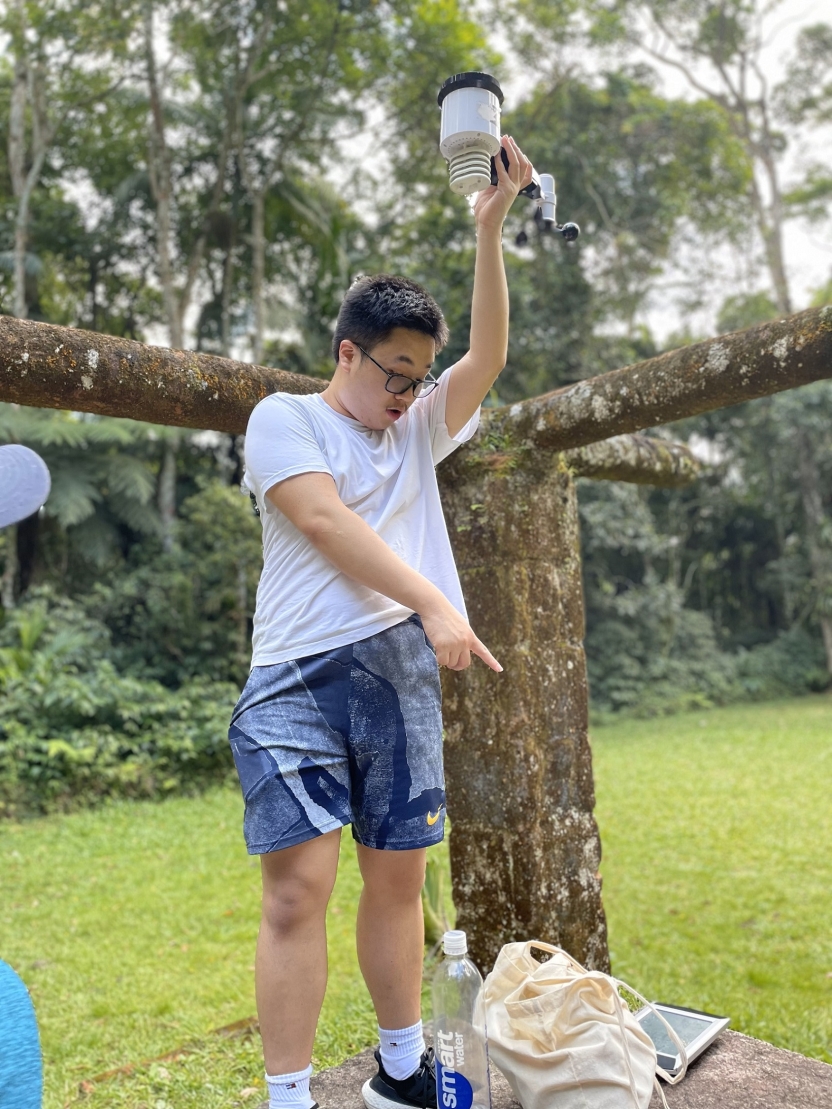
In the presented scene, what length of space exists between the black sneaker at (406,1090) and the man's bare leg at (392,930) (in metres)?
0.11

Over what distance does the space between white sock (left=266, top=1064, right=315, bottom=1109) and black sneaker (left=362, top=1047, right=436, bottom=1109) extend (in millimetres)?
268

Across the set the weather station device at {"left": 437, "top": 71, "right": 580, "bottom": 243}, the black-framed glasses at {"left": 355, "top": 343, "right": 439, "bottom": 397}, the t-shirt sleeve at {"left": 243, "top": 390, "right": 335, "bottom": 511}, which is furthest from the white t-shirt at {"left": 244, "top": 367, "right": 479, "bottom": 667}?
the weather station device at {"left": 437, "top": 71, "right": 580, "bottom": 243}

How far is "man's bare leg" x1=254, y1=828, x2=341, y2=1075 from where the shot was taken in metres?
1.59

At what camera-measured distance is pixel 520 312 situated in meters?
11.2

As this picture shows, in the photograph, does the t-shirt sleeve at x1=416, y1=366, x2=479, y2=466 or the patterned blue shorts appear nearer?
the patterned blue shorts

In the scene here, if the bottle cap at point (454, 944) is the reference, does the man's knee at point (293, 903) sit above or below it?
above

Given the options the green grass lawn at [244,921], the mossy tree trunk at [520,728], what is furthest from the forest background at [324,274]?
the mossy tree trunk at [520,728]

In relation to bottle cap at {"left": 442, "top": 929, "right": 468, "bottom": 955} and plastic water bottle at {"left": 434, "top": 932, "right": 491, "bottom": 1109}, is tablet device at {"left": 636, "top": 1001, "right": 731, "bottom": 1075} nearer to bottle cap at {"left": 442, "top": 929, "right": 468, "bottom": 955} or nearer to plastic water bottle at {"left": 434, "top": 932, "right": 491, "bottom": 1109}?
plastic water bottle at {"left": 434, "top": 932, "right": 491, "bottom": 1109}

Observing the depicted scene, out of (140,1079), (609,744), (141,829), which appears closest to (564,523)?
(140,1079)

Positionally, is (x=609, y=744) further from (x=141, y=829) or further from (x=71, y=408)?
(x=71, y=408)

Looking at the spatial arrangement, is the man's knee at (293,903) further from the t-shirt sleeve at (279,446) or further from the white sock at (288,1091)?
the t-shirt sleeve at (279,446)

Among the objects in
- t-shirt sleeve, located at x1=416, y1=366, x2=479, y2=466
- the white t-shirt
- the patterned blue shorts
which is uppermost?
t-shirt sleeve, located at x1=416, y1=366, x2=479, y2=466

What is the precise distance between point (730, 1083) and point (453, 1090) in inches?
27.0

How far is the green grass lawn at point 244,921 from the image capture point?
9.81 feet
